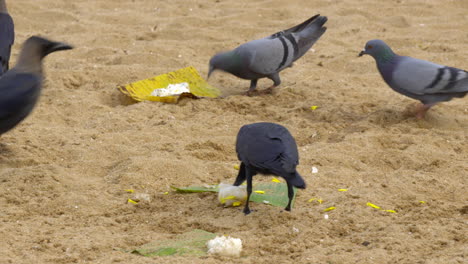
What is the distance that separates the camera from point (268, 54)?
552 cm

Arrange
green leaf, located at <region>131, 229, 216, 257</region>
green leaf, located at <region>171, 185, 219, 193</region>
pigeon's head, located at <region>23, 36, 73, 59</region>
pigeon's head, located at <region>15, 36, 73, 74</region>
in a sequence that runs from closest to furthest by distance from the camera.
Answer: green leaf, located at <region>131, 229, 216, 257</region>, green leaf, located at <region>171, 185, 219, 193</region>, pigeon's head, located at <region>15, 36, 73, 74</region>, pigeon's head, located at <region>23, 36, 73, 59</region>

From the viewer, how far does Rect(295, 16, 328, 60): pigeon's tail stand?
18.9ft

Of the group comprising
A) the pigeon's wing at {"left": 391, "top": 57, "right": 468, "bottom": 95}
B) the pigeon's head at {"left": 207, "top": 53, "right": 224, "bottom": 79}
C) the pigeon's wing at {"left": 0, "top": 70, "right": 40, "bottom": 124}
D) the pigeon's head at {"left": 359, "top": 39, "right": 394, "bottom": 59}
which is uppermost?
the pigeon's wing at {"left": 0, "top": 70, "right": 40, "bottom": 124}

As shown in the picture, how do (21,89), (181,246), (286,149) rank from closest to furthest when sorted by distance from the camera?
(181,246) < (286,149) < (21,89)

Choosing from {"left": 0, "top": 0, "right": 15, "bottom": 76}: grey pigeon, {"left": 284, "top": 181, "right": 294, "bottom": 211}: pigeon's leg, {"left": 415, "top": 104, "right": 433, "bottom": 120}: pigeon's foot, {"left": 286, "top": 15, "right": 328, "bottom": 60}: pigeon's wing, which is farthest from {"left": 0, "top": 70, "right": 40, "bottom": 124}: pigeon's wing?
{"left": 415, "top": 104, "right": 433, "bottom": 120}: pigeon's foot

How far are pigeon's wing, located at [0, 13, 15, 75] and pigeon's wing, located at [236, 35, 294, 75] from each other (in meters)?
1.80

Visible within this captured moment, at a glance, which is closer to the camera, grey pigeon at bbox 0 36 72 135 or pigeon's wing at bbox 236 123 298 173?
pigeon's wing at bbox 236 123 298 173

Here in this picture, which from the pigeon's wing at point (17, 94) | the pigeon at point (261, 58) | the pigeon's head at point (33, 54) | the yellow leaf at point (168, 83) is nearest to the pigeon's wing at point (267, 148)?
the pigeon's wing at point (17, 94)

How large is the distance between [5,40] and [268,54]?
206cm

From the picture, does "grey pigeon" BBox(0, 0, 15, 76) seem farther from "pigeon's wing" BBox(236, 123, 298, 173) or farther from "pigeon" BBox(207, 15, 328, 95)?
"pigeon's wing" BBox(236, 123, 298, 173)

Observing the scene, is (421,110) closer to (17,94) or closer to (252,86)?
(252,86)

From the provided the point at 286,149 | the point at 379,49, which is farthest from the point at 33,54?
the point at 379,49

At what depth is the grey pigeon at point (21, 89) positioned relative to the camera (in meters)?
3.66

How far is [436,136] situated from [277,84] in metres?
1.57
